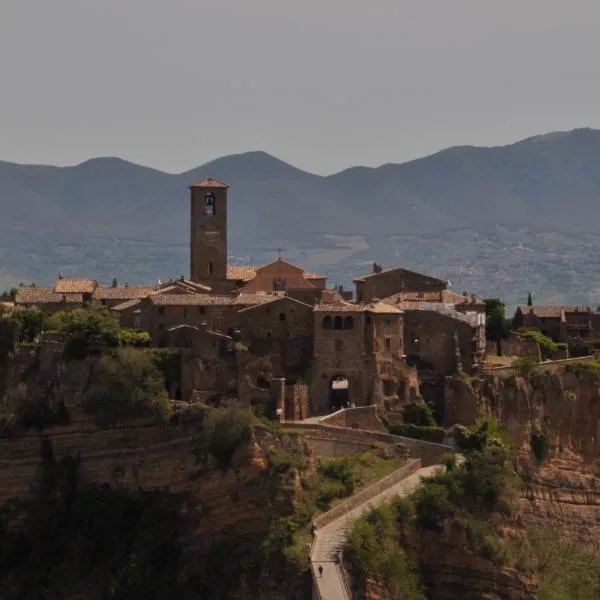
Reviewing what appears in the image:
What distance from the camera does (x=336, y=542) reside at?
51406 mm

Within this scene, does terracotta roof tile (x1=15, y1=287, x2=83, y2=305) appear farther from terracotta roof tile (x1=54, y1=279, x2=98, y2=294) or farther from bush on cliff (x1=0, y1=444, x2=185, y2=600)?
bush on cliff (x1=0, y1=444, x2=185, y2=600)

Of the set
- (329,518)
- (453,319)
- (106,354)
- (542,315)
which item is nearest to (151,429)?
(106,354)

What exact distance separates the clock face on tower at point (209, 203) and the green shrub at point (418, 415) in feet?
55.7

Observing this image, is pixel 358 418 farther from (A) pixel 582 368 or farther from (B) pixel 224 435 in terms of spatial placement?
(A) pixel 582 368

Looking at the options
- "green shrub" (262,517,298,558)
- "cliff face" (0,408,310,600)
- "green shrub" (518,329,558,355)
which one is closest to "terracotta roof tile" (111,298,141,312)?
Result: "cliff face" (0,408,310,600)

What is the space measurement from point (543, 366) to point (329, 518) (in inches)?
664

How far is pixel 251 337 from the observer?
62.0 metres

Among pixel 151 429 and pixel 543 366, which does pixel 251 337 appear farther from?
pixel 543 366

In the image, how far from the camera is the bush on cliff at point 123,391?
59.0 meters

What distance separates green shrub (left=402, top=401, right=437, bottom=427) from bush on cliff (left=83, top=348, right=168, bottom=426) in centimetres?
911

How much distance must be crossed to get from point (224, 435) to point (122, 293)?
1559cm

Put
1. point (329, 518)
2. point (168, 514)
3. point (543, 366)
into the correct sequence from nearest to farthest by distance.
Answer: point (329, 518), point (168, 514), point (543, 366)

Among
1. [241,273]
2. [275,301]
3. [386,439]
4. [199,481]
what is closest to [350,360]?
[386,439]

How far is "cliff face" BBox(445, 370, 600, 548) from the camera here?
206ft
